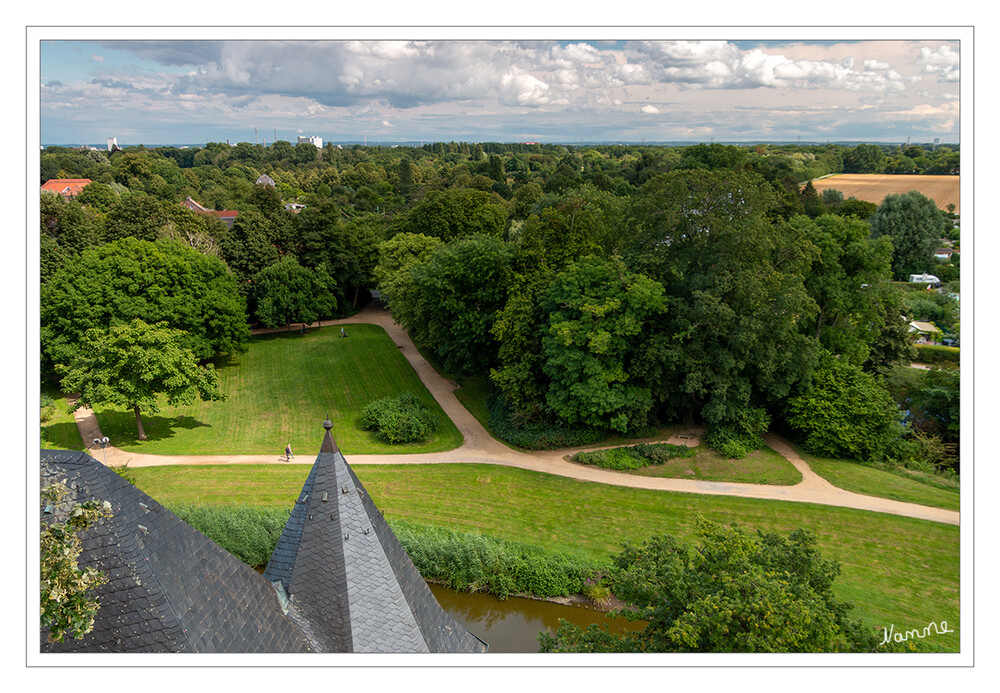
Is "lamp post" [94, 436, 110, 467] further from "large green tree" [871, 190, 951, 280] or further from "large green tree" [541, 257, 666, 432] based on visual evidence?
"large green tree" [871, 190, 951, 280]

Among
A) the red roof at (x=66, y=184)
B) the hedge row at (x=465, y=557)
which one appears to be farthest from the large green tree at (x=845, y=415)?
the red roof at (x=66, y=184)

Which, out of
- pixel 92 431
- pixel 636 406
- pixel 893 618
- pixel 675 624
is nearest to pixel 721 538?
pixel 675 624

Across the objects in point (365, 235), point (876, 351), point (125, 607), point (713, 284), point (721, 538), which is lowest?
point (721, 538)

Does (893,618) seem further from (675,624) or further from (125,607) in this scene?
(125,607)

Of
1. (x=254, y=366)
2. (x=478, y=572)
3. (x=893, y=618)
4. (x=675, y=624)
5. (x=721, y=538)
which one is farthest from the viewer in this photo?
(x=254, y=366)

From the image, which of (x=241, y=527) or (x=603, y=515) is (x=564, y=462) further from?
(x=241, y=527)

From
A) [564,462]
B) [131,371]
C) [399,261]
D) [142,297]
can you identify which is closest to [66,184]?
[142,297]
